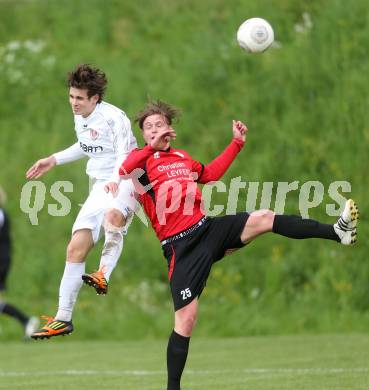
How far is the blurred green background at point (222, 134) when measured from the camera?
16.4m

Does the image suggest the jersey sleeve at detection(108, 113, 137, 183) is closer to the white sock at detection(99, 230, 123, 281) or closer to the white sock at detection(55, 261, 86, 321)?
the white sock at detection(99, 230, 123, 281)

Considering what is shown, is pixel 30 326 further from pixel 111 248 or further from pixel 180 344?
pixel 180 344

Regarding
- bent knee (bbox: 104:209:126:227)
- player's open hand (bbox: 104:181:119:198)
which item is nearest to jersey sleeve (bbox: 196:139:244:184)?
player's open hand (bbox: 104:181:119:198)

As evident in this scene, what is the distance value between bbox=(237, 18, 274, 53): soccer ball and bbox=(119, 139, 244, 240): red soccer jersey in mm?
A: 1392

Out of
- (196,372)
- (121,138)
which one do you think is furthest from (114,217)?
(196,372)

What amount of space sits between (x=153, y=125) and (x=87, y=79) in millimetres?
888

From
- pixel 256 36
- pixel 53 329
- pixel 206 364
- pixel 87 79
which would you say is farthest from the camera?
pixel 206 364

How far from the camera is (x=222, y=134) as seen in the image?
18203mm

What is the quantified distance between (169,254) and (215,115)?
10521mm

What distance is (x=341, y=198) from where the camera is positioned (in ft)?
53.7

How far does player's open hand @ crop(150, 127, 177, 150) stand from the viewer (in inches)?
323

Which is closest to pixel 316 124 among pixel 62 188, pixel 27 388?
pixel 62 188

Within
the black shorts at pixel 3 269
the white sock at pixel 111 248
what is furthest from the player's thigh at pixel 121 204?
the black shorts at pixel 3 269

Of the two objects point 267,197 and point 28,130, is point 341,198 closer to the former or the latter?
point 267,197
